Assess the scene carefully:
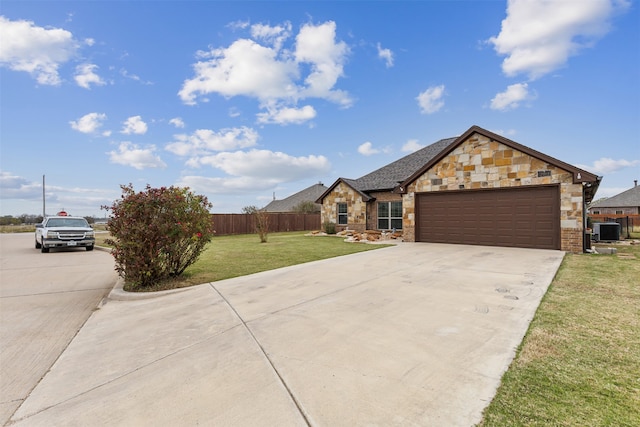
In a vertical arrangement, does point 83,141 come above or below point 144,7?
below

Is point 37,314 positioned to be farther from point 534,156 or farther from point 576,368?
point 534,156

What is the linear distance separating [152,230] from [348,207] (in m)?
16.2

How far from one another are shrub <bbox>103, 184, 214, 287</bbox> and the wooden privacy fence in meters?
18.0

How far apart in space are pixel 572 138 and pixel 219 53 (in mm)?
17736

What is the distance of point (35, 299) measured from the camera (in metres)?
6.09

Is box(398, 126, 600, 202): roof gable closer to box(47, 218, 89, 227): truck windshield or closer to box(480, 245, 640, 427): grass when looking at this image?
box(480, 245, 640, 427): grass

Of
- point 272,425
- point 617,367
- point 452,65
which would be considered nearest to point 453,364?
point 617,367

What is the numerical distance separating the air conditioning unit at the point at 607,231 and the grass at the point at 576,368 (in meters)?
13.0

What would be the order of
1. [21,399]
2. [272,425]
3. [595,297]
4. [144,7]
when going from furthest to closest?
[144,7] → [595,297] → [21,399] → [272,425]

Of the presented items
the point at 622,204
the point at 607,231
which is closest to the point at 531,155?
the point at 607,231

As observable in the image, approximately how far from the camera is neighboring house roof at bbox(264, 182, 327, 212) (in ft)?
154

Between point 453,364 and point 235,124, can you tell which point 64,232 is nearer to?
point 235,124

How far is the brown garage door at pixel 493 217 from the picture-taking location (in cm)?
1154

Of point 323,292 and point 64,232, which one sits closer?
point 323,292
